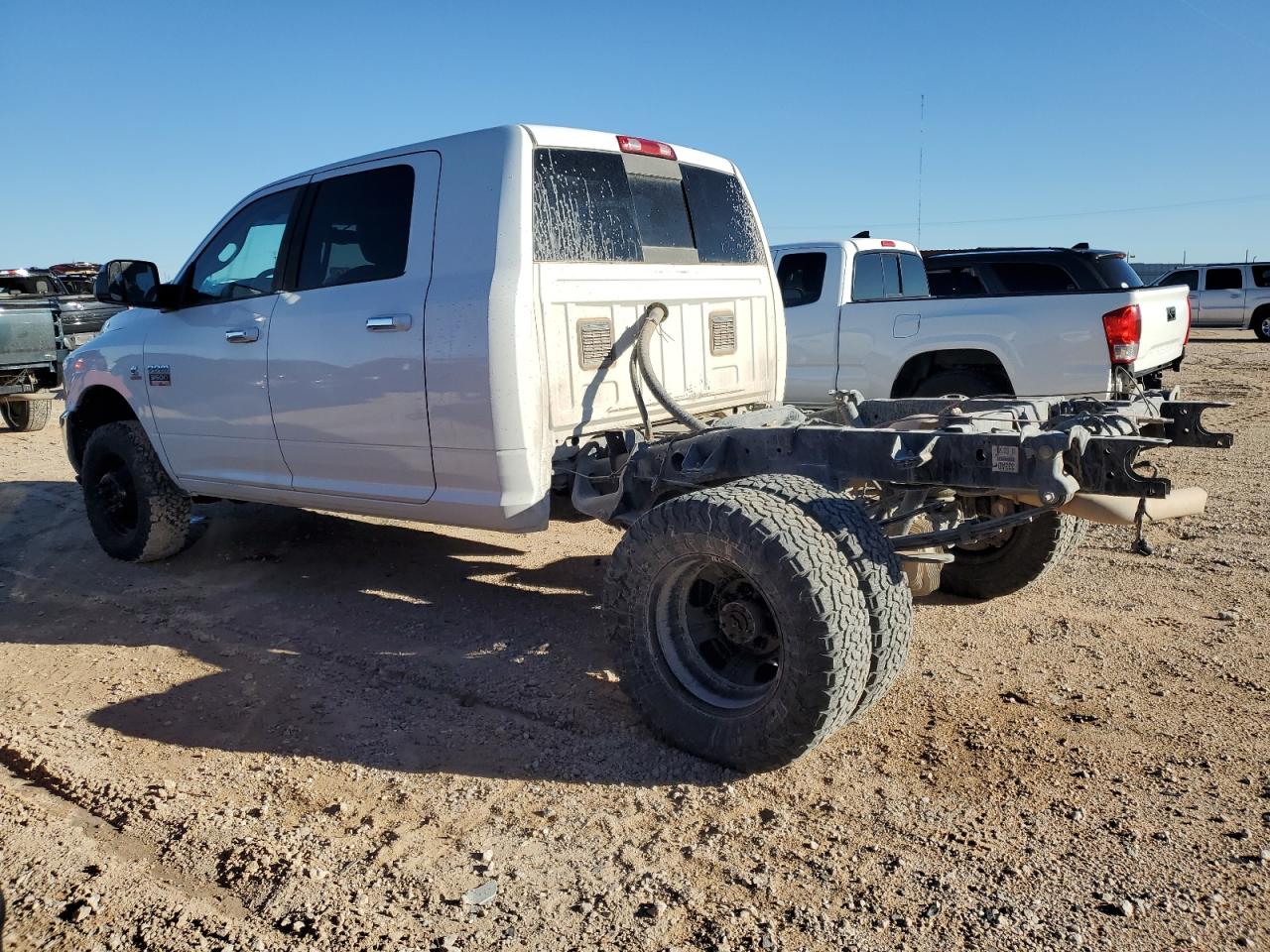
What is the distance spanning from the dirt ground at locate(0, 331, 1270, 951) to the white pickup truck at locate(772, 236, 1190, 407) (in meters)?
2.08

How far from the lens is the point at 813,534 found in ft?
10.3

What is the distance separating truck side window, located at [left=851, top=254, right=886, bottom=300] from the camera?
866cm

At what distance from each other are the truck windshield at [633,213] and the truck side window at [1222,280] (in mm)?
24226

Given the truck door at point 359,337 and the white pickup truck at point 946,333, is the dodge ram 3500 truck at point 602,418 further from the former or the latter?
the white pickup truck at point 946,333

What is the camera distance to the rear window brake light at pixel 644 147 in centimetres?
468

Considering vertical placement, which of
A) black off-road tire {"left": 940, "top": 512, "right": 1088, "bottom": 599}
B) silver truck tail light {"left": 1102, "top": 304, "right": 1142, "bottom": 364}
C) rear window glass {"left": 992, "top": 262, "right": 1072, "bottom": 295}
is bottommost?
black off-road tire {"left": 940, "top": 512, "right": 1088, "bottom": 599}

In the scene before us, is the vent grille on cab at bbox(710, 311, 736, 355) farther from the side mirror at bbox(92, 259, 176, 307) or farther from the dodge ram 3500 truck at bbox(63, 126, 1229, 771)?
the side mirror at bbox(92, 259, 176, 307)

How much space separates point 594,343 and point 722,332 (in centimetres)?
96

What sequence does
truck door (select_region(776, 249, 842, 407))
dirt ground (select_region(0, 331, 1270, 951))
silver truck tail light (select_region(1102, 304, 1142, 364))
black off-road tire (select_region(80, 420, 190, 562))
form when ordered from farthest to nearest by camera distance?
truck door (select_region(776, 249, 842, 407)) → silver truck tail light (select_region(1102, 304, 1142, 364)) → black off-road tire (select_region(80, 420, 190, 562)) → dirt ground (select_region(0, 331, 1270, 951))

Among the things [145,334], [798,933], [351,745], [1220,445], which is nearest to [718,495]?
[798,933]

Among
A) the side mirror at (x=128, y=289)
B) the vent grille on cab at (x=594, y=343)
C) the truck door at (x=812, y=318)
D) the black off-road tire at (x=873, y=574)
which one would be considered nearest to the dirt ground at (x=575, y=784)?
the black off-road tire at (x=873, y=574)

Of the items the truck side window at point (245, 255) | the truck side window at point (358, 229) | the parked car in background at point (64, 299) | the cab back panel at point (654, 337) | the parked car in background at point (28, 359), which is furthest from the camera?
the parked car in background at point (64, 299)

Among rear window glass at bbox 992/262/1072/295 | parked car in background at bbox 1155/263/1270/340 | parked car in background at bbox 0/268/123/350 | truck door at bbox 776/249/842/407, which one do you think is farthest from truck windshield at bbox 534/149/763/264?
parked car in background at bbox 1155/263/1270/340

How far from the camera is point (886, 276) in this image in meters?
9.09
